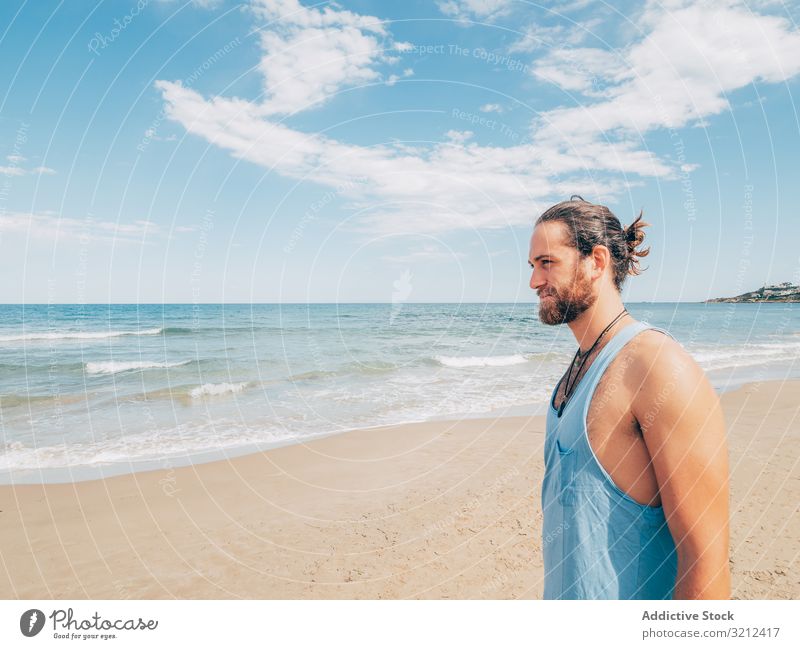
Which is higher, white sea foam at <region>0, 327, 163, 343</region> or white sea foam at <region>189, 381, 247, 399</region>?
white sea foam at <region>0, 327, 163, 343</region>

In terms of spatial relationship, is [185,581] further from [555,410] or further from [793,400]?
[793,400]

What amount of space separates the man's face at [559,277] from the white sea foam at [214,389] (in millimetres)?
15523

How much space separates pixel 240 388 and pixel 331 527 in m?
11.6

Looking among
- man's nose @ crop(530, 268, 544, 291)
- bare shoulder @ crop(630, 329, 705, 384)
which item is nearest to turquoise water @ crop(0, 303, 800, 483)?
man's nose @ crop(530, 268, 544, 291)

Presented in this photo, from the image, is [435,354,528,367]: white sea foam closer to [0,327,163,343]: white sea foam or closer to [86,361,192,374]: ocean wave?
[86,361,192,374]: ocean wave

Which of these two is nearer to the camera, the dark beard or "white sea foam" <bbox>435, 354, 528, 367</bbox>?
the dark beard

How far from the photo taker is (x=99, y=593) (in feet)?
18.1

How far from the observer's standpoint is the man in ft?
5.25

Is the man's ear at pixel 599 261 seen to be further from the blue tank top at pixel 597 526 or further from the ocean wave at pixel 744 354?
the ocean wave at pixel 744 354

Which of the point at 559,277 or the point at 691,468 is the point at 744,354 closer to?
the point at 559,277

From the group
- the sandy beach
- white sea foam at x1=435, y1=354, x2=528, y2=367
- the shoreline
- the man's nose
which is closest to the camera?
the man's nose

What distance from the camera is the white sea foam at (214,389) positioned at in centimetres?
1611

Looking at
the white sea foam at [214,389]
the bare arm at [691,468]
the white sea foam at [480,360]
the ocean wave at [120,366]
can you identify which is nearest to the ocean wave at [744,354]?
the white sea foam at [480,360]

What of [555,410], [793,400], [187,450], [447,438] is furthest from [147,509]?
[793,400]
